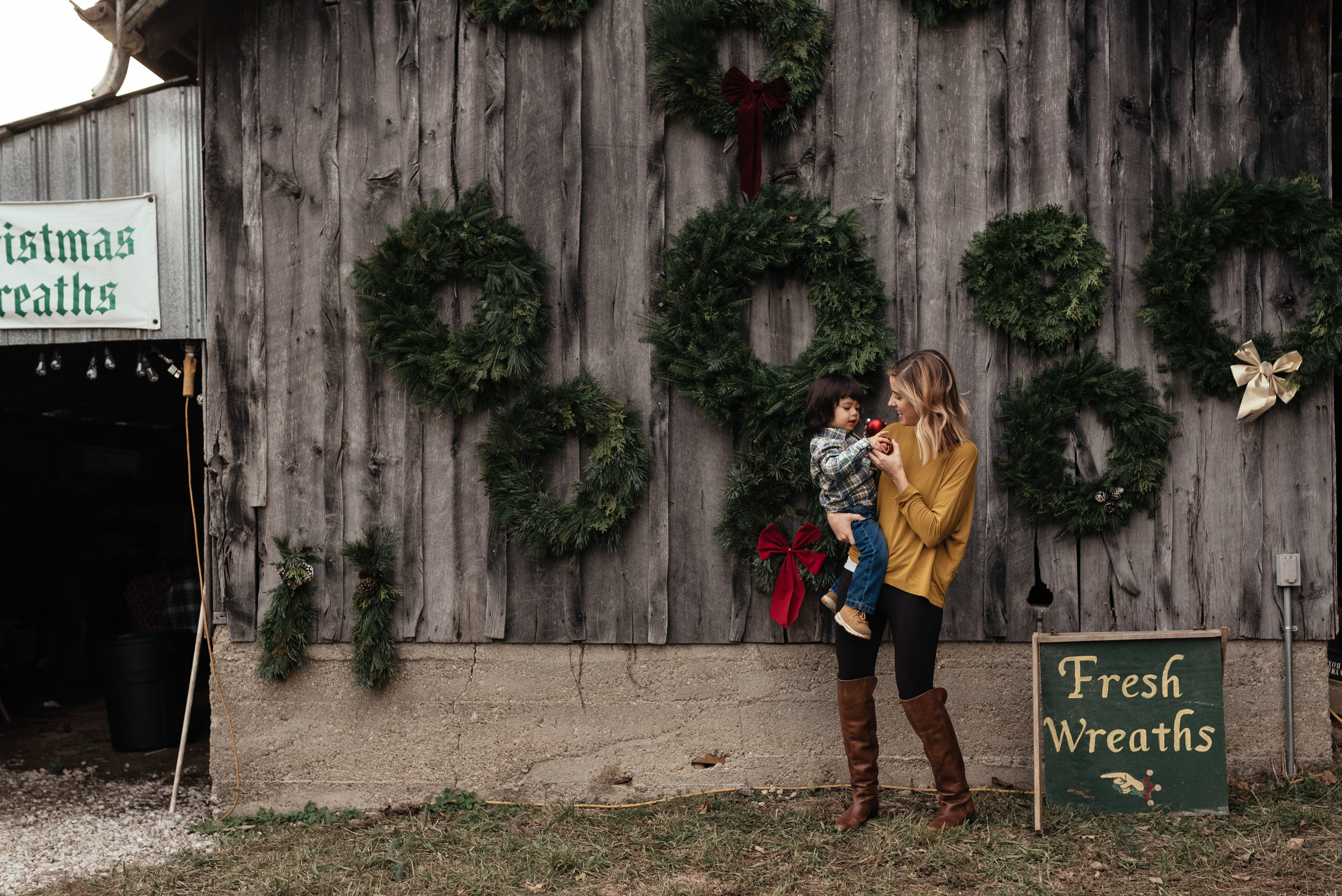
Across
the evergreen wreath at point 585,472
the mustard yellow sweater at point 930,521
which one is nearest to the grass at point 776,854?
the mustard yellow sweater at point 930,521

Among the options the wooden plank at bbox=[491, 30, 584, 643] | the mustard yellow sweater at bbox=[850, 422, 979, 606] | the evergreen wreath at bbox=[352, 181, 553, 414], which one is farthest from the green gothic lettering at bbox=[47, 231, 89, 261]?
the mustard yellow sweater at bbox=[850, 422, 979, 606]

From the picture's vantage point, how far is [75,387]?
654 centimetres

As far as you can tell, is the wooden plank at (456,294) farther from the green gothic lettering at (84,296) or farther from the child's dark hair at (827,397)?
the green gothic lettering at (84,296)

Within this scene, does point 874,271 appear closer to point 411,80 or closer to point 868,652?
point 868,652

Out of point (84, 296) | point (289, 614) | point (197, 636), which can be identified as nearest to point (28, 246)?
point (84, 296)

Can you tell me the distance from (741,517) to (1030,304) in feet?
5.07

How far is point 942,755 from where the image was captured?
10.8 feet

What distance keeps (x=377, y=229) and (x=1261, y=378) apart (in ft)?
12.9

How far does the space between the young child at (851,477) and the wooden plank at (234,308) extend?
252cm

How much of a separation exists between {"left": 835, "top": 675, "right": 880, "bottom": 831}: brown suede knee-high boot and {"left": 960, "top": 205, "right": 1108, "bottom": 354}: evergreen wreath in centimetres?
165

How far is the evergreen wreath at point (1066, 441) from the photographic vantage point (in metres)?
3.68

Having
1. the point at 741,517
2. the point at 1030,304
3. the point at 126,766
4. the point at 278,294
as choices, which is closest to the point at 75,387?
the point at 126,766

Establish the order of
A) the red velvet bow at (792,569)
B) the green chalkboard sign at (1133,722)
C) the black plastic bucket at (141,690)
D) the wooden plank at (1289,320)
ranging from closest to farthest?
1. the green chalkboard sign at (1133,722)
2. the red velvet bow at (792,569)
3. the wooden plank at (1289,320)
4. the black plastic bucket at (141,690)

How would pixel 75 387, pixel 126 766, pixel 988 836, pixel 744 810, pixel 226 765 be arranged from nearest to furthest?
pixel 988 836 → pixel 744 810 → pixel 226 765 → pixel 126 766 → pixel 75 387
